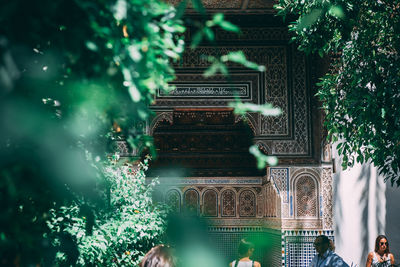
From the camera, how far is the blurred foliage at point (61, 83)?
48.6 inches

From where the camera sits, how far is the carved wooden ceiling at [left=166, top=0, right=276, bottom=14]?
253 inches

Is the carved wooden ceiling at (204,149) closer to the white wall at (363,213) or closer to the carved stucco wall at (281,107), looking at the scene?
the carved stucco wall at (281,107)

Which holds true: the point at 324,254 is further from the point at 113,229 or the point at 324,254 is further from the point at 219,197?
the point at 219,197

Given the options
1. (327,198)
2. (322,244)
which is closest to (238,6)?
(327,198)

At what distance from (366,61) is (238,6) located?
2.91m

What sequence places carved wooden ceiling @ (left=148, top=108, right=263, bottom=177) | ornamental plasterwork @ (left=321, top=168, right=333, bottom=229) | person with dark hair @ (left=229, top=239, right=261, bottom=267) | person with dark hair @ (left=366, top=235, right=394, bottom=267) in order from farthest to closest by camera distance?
carved wooden ceiling @ (left=148, top=108, right=263, bottom=177)
ornamental plasterwork @ (left=321, top=168, right=333, bottom=229)
person with dark hair @ (left=366, top=235, right=394, bottom=267)
person with dark hair @ (left=229, top=239, right=261, bottom=267)

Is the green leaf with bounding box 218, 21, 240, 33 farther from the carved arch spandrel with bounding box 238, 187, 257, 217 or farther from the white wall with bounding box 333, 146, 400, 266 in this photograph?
the carved arch spandrel with bounding box 238, 187, 257, 217

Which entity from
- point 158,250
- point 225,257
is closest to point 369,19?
point 158,250

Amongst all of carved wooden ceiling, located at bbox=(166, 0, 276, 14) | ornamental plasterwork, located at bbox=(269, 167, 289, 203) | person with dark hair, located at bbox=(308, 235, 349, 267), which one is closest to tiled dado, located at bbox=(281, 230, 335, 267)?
ornamental plasterwork, located at bbox=(269, 167, 289, 203)

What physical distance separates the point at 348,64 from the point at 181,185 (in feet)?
21.4

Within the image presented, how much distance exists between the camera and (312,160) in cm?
691

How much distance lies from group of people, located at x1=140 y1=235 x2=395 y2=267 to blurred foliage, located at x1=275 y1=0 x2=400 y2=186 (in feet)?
2.69

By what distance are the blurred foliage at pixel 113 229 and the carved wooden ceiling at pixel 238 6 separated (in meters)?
2.92

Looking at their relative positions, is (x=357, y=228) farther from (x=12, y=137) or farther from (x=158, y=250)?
(x=12, y=137)
